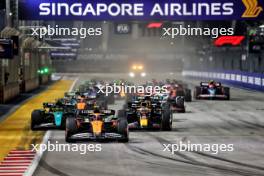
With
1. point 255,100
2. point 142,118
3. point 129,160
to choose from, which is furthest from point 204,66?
point 129,160

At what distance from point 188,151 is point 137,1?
13.5 metres

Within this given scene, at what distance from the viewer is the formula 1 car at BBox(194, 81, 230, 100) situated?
4088 centimetres

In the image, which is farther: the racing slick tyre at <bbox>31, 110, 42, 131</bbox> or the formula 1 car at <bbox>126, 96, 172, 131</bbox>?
the racing slick tyre at <bbox>31, 110, 42, 131</bbox>

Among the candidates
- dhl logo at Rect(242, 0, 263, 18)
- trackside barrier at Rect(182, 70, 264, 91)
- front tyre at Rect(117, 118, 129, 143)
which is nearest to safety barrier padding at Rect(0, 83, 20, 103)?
dhl logo at Rect(242, 0, 263, 18)

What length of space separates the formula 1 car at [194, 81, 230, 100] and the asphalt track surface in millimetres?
14246

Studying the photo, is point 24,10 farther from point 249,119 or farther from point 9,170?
point 9,170

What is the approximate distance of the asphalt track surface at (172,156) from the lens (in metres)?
15.0

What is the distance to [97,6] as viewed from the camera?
3062 cm

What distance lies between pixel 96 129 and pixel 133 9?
11694mm

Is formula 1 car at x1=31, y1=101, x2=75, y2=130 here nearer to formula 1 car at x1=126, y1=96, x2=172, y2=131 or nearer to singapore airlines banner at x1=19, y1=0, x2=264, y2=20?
formula 1 car at x1=126, y1=96, x2=172, y2=131

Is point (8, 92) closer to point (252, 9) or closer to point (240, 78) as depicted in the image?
point (252, 9)

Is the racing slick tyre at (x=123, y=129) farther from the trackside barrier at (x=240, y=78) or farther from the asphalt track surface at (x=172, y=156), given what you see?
the trackside barrier at (x=240, y=78)

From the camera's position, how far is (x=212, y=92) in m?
41.0

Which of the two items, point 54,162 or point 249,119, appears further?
point 249,119
